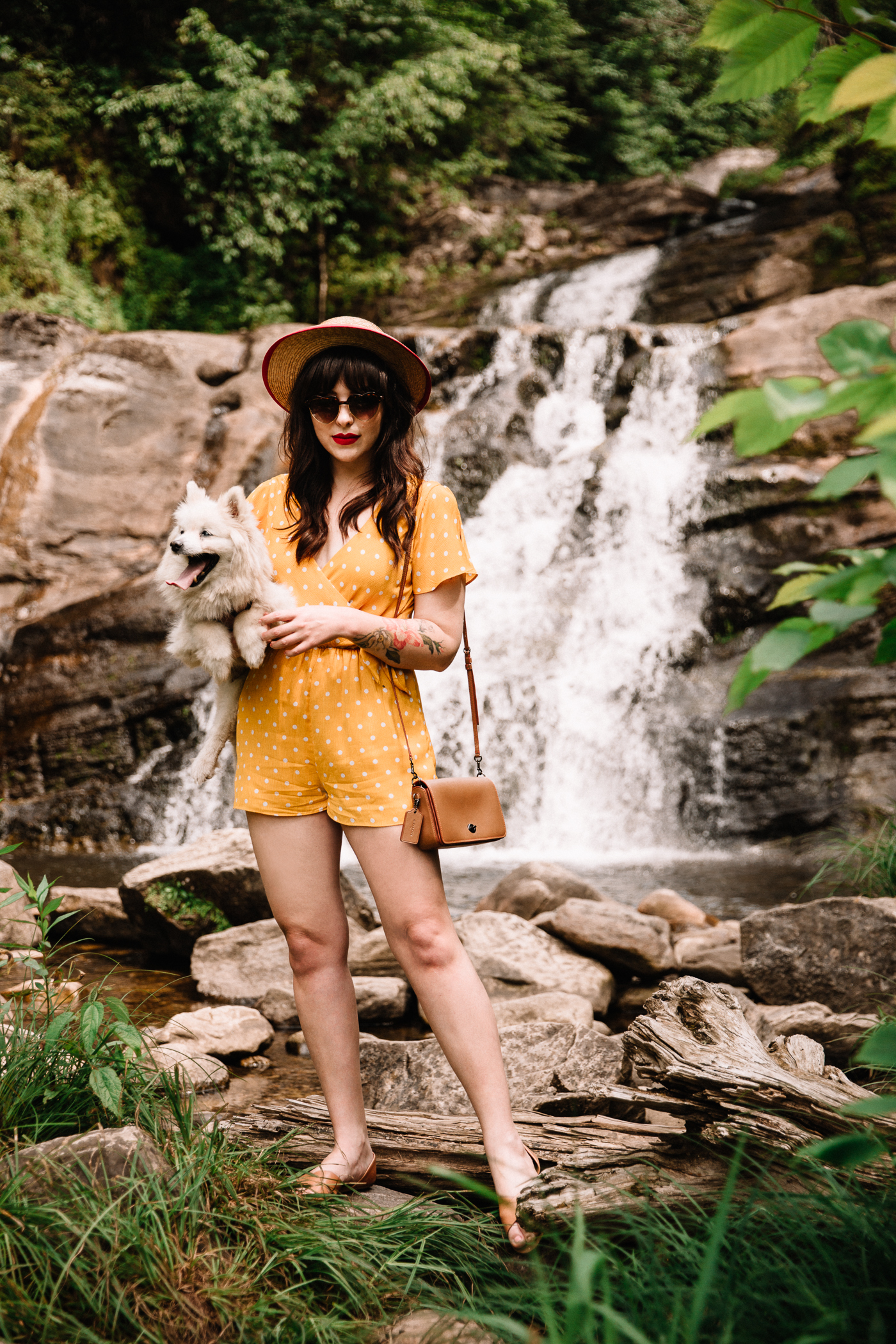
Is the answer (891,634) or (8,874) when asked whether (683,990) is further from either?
(8,874)

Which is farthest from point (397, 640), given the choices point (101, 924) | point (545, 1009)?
point (101, 924)

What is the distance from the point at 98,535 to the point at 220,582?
10.6 m

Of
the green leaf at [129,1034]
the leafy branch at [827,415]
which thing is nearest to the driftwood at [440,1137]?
the green leaf at [129,1034]

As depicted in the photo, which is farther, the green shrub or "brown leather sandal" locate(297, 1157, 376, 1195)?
the green shrub

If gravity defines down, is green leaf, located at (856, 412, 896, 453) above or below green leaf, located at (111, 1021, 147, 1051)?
above

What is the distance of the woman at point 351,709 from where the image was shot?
88.2 inches

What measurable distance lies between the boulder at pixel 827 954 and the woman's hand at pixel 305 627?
2847 millimetres

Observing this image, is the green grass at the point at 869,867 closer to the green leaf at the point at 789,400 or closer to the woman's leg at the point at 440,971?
the woman's leg at the point at 440,971

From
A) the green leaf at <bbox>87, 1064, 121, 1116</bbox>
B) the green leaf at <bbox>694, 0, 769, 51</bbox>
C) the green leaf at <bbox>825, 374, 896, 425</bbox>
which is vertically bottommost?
the green leaf at <bbox>87, 1064, 121, 1116</bbox>

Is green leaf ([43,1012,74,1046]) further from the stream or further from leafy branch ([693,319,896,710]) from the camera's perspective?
the stream

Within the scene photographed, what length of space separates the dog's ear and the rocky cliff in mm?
7244

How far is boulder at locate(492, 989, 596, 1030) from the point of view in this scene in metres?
3.80

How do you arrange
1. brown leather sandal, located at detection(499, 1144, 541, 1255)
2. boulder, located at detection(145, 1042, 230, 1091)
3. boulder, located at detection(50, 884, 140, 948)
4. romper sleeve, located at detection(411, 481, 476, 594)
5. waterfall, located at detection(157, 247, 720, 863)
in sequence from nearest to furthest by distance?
brown leather sandal, located at detection(499, 1144, 541, 1255) → romper sleeve, located at detection(411, 481, 476, 594) → boulder, located at detection(145, 1042, 230, 1091) → boulder, located at detection(50, 884, 140, 948) → waterfall, located at detection(157, 247, 720, 863)

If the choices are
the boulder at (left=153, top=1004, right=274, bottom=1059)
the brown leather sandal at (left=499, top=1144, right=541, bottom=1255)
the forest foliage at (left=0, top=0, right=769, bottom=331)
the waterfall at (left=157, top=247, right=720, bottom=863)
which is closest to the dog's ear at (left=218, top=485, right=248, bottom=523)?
the brown leather sandal at (left=499, top=1144, right=541, bottom=1255)
